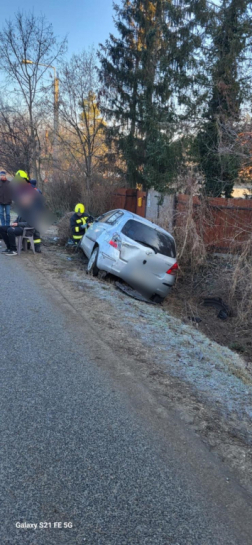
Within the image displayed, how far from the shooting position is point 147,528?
221cm

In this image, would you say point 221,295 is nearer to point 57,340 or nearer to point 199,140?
point 57,340

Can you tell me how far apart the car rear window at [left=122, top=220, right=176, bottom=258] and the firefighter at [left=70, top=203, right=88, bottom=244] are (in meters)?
2.83

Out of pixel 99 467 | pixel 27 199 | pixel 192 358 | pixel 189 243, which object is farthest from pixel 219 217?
pixel 99 467

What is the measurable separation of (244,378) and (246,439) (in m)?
1.40

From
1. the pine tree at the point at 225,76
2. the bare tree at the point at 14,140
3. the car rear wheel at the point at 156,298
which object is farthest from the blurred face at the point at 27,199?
the bare tree at the point at 14,140

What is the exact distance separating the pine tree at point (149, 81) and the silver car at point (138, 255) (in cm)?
975

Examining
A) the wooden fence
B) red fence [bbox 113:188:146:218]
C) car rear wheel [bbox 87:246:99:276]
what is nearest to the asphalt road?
car rear wheel [bbox 87:246:99:276]

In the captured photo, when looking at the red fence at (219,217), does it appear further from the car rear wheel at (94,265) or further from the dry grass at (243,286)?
the car rear wheel at (94,265)

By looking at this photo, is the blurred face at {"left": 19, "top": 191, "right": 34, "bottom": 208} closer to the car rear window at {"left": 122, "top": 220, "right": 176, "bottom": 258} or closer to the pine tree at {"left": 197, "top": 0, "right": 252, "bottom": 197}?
the car rear window at {"left": 122, "top": 220, "right": 176, "bottom": 258}

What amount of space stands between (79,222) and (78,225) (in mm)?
98

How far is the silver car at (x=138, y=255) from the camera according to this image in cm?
750

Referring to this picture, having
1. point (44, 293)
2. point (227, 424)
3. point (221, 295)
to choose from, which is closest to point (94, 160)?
point (221, 295)

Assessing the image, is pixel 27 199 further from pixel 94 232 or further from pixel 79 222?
pixel 94 232

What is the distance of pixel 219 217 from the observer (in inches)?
467
